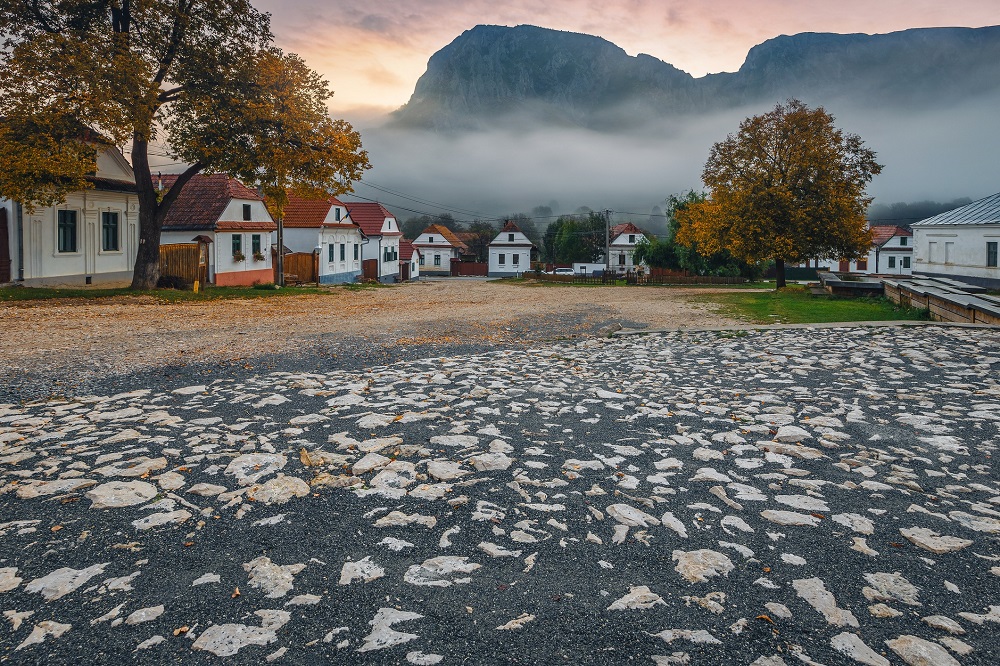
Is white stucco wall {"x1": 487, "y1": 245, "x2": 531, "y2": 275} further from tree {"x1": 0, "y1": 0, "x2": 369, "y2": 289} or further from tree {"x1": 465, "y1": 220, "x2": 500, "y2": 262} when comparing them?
tree {"x1": 0, "y1": 0, "x2": 369, "y2": 289}

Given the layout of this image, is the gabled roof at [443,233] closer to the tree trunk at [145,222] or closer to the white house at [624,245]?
the white house at [624,245]

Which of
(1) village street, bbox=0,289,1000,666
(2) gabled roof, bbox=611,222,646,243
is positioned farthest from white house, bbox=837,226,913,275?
(1) village street, bbox=0,289,1000,666

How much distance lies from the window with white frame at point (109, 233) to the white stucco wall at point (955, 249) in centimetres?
5018

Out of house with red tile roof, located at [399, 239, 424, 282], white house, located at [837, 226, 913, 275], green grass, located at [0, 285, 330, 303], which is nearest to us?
green grass, located at [0, 285, 330, 303]

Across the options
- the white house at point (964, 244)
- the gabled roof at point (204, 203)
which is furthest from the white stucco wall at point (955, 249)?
the gabled roof at point (204, 203)

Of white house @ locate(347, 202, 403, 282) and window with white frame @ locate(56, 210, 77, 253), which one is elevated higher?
white house @ locate(347, 202, 403, 282)

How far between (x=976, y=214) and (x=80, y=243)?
173ft

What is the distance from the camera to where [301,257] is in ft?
148

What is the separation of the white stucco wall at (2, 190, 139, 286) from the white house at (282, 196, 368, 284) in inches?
531

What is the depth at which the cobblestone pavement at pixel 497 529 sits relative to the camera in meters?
3.10

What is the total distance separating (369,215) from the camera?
2621 inches

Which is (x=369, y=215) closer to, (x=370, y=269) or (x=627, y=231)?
(x=370, y=269)

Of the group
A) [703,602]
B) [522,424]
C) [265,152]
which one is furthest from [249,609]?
[265,152]

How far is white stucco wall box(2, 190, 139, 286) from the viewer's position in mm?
26688
